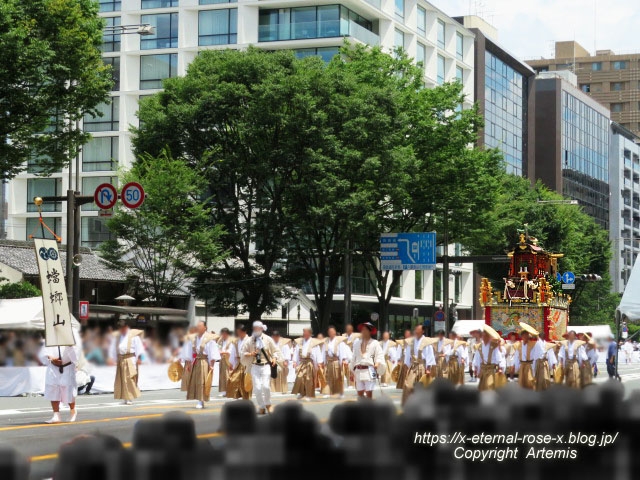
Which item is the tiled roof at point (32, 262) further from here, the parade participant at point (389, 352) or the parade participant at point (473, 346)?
the parade participant at point (389, 352)

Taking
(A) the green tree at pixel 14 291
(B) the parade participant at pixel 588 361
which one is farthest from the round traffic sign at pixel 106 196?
(B) the parade participant at pixel 588 361

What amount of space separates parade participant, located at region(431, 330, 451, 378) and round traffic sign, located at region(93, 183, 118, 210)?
1030cm

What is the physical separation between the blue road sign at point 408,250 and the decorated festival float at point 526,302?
5019mm

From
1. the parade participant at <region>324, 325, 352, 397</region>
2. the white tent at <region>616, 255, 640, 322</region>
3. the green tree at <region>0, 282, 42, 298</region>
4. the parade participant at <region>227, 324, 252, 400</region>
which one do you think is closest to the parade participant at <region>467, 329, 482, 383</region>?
the parade participant at <region>324, 325, 352, 397</region>

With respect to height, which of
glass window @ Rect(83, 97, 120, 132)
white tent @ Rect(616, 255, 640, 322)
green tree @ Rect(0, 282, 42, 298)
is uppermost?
glass window @ Rect(83, 97, 120, 132)

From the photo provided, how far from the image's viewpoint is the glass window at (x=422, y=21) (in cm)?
6725

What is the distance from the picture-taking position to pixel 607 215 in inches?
4459

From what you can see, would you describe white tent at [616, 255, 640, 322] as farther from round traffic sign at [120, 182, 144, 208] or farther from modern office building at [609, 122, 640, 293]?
modern office building at [609, 122, 640, 293]

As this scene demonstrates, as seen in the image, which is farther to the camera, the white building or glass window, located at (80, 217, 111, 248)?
glass window, located at (80, 217, 111, 248)

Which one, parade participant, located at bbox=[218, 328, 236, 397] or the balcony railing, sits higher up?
the balcony railing

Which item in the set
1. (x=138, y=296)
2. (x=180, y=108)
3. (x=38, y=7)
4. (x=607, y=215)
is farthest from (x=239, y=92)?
(x=607, y=215)

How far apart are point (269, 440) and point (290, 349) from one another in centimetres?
2642

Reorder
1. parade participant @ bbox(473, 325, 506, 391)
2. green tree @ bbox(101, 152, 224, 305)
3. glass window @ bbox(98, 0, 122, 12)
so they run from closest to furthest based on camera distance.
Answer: parade participant @ bbox(473, 325, 506, 391)
green tree @ bbox(101, 152, 224, 305)
glass window @ bbox(98, 0, 122, 12)

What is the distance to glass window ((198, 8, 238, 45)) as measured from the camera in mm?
59594
